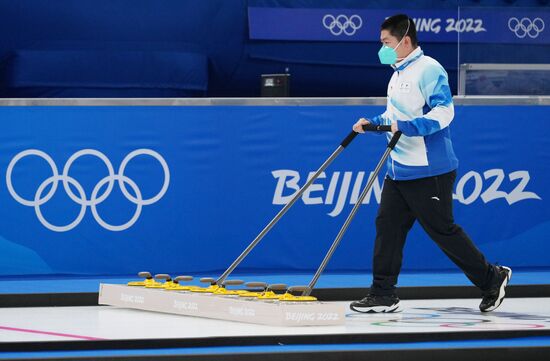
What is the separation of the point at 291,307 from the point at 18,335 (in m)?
1.23

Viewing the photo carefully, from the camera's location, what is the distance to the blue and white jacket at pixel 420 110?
5676 millimetres

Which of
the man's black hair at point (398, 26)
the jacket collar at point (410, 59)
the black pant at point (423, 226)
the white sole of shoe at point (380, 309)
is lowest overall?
the white sole of shoe at point (380, 309)

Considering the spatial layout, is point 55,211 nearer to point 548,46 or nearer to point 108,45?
point 548,46

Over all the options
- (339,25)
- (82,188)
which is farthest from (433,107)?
(339,25)

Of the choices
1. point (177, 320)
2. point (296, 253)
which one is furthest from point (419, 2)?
point (177, 320)

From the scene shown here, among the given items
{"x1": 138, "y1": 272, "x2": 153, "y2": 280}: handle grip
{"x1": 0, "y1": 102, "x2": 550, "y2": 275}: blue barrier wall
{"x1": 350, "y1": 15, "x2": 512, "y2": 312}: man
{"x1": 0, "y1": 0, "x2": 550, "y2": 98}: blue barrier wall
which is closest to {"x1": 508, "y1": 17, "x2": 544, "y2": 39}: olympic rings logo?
{"x1": 0, "y1": 102, "x2": 550, "y2": 275}: blue barrier wall

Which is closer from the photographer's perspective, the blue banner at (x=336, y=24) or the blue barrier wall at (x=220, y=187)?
the blue barrier wall at (x=220, y=187)

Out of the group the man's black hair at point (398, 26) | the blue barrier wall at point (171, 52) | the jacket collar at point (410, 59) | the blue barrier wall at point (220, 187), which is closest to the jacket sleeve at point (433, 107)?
the jacket collar at point (410, 59)

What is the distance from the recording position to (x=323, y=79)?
13617mm

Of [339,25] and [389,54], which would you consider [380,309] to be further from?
[339,25]

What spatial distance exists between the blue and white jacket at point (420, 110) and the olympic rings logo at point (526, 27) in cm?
278

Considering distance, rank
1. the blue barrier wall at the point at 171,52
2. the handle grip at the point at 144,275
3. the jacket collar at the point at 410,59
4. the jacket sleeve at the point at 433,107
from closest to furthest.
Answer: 1. the jacket sleeve at the point at 433,107
2. the jacket collar at the point at 410,59
3. the handle grip at the point at 144,275
4. the blue barrier wall at the point at 171,52

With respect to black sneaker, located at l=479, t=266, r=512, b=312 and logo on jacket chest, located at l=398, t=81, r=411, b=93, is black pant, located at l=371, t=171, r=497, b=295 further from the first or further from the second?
logo on jacket chest, located at l=398, t=81, r=411, b=93

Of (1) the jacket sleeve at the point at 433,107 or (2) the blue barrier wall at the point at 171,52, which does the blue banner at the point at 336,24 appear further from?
(1) the jacket sleeve at the point at 433,107
